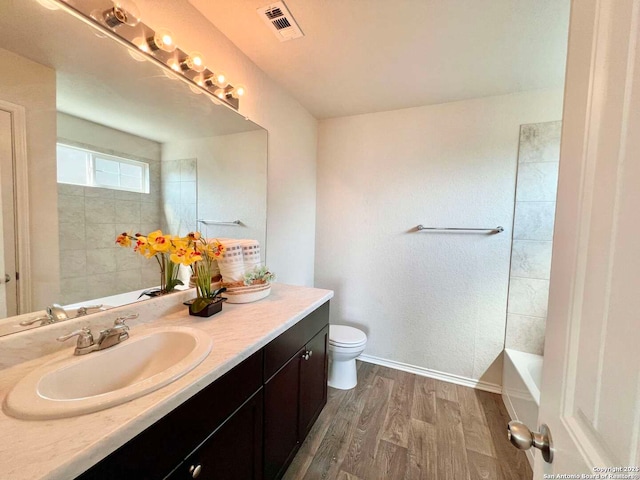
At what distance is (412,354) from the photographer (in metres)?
2.22

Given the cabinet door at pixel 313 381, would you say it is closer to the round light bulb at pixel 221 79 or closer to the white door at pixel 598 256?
the white door at pixel 598 256

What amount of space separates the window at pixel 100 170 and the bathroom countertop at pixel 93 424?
1.71 ft

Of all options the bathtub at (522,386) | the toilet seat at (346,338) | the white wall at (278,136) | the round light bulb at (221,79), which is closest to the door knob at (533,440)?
the bathtub at (522,386)

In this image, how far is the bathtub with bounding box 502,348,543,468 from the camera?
1.42 metres

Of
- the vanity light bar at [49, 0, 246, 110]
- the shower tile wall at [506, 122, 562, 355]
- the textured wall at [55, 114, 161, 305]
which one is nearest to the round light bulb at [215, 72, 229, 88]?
the vanity light bar at [49, 0, 246, 110]

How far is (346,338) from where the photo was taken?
198 centimetres

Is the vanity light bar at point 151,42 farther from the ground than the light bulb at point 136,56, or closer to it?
farther from the ground

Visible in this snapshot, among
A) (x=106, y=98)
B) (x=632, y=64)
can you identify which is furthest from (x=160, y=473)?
(x=106, y=98)

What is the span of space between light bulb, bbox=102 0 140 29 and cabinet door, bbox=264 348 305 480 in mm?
1551

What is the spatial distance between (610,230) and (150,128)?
61.2 inches

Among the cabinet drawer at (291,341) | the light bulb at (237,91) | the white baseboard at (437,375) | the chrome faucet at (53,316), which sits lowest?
the white baseboard at (437,375)

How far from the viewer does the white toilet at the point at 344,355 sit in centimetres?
192

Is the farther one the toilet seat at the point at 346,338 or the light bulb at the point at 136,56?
the toilet seat at the point at 346,338

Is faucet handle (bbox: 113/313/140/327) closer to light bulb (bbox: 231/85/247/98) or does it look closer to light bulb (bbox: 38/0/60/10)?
light bulb (bbox: 38/0/60/10)
